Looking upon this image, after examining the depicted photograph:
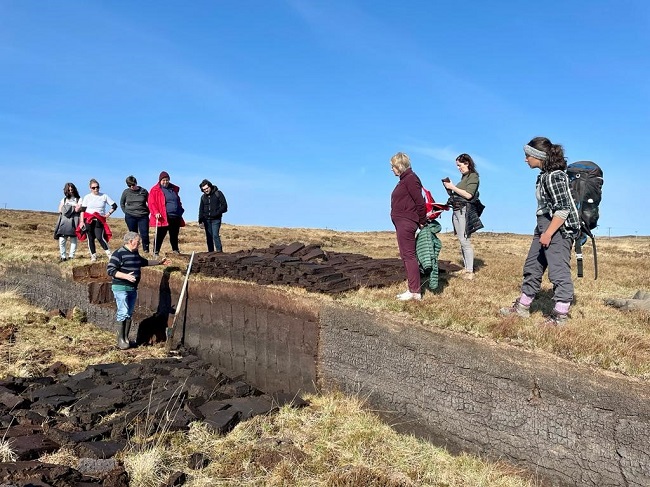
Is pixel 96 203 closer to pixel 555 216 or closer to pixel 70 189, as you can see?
pixel 70 189

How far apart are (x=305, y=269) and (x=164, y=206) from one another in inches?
196

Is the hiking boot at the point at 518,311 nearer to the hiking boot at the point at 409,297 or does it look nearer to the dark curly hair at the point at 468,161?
the hiking boot at the point at 409,297

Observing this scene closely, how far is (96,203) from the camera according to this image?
1130 cm

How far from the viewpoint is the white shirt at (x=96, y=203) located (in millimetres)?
11273

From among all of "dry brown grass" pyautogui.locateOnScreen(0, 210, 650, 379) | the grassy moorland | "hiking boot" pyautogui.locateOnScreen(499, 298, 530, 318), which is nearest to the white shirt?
the grassy moorland

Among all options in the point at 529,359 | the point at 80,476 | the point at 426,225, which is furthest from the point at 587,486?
the point at 80,476

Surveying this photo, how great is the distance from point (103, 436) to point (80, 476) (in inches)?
44.1

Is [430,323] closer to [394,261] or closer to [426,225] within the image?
[426,225]

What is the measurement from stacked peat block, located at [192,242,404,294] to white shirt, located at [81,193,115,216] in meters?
2.96

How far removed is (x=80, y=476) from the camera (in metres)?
4.34

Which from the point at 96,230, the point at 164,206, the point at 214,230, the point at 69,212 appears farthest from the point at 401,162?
the point at 69,212

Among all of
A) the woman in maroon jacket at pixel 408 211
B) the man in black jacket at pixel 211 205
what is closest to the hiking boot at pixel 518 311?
the woman in maroon jacket at pixel 408 211

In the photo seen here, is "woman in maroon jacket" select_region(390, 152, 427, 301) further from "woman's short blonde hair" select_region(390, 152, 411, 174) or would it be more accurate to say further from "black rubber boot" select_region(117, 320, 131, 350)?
"black rubber boot" select_region(117, 320, 131, 350)

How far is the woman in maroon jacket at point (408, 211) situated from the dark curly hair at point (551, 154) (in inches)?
63.3
